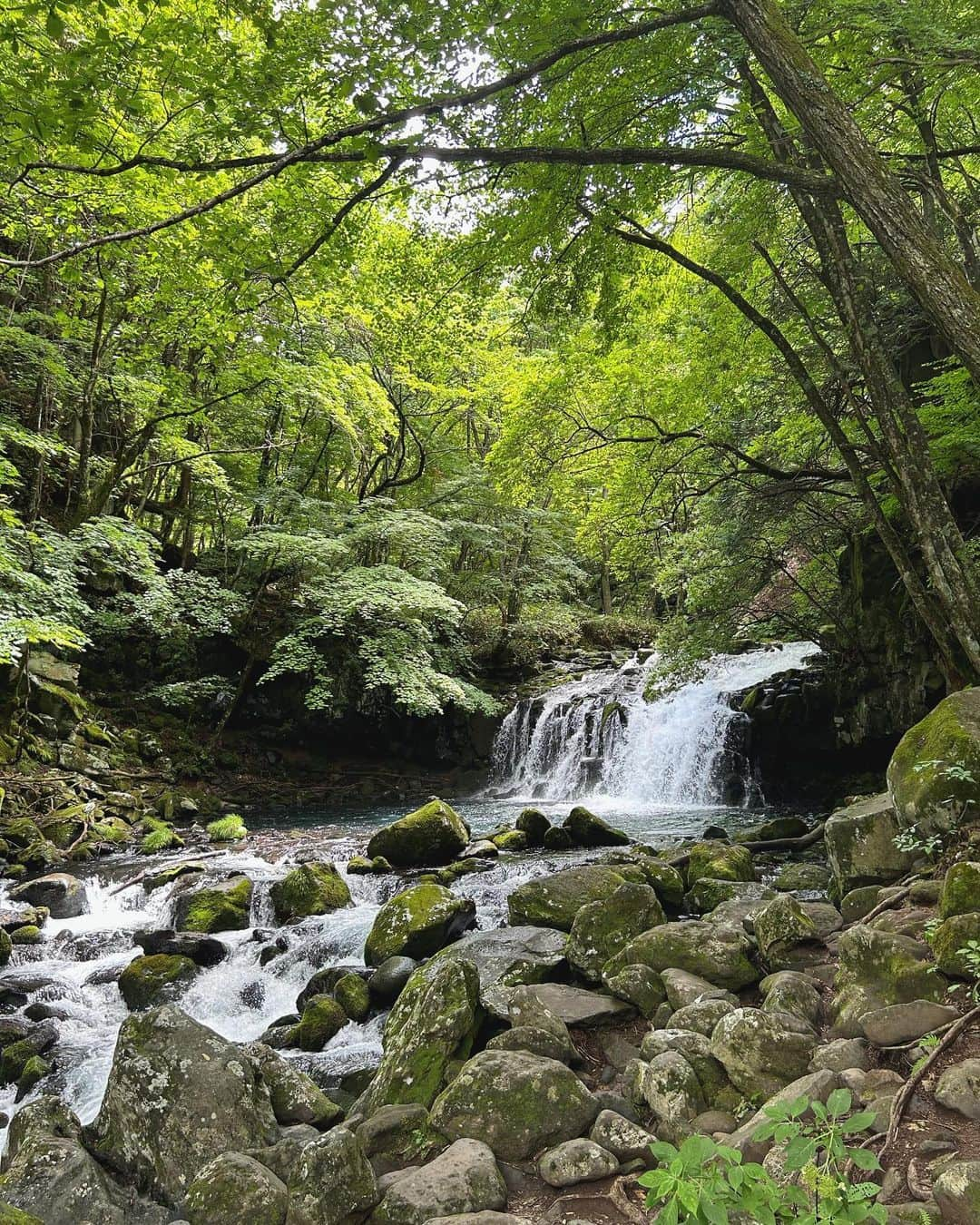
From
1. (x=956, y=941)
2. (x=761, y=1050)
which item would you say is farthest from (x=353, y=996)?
(x=956, y=941)

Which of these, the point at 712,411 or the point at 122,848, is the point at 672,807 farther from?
the point at 122,848

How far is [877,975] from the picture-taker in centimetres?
355

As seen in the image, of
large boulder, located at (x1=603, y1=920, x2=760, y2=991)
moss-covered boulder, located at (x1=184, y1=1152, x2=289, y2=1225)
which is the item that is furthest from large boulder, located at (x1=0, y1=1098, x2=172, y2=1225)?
large boulder, located at (x1=603, y1=920, x2=760, y2=991)

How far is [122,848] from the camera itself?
11195 millimetres

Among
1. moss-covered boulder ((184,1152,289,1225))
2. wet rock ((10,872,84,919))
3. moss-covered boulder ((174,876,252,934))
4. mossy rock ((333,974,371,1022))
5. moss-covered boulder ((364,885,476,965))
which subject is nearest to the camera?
moss-covered boulder ((184,1152,289,1225))

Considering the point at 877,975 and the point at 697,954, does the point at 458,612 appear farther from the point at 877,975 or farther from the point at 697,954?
the point at 877,975

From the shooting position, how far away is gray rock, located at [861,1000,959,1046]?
299 cm

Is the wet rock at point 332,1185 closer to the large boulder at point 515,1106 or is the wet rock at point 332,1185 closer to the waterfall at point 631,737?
the large boulder at point 515,1106

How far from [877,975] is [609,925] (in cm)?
217

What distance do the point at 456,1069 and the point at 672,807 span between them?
10.8m

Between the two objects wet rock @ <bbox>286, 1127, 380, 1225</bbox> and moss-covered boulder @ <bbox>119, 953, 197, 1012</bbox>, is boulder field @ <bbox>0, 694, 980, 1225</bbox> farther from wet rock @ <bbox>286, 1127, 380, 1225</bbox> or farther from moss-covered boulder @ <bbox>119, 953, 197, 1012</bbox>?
moss-covered boulder @ <bbox>119, 953, 197, 1012</bbox>

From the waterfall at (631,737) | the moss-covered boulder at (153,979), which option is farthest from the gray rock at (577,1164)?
the waterfall at (631,737)

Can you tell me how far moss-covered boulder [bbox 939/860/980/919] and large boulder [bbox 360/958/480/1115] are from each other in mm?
2786

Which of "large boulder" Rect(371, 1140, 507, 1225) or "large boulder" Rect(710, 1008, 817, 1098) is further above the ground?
"large boulder" Rect(710, 1008, 817, 1098)
